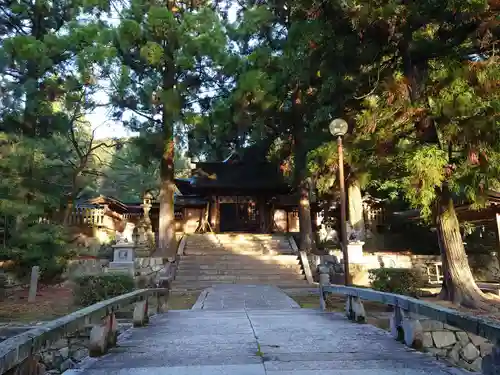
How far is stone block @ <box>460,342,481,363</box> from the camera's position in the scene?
8128 millimetres

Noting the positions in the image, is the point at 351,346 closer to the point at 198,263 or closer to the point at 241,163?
the point at 198,263

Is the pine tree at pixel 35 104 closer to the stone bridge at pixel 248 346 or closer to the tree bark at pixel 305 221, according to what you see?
the stone bridge at pixel 248 346

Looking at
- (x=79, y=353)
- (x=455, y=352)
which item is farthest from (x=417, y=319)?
(x=79, y=353)

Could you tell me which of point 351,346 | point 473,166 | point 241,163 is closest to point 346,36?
point 473,166

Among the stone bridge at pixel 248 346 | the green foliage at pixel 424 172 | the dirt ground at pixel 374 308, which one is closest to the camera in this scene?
the stone bridge at pixel 248 346

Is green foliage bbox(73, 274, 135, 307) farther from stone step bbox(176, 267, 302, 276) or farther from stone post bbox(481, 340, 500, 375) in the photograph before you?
stone post bbox(481, 340, 500, 375)

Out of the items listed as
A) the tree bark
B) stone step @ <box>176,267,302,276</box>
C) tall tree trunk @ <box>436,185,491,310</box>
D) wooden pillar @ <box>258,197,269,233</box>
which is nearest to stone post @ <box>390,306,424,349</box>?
tall tree trunk @ <box>436,185,491,310</box>

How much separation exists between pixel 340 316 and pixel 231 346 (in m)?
3.15

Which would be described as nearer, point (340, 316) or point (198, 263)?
point (340, 316)

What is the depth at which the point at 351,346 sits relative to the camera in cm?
429

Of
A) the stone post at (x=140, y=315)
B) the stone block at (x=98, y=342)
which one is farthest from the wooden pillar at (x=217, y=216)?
the stone block at (x=98, y=342)

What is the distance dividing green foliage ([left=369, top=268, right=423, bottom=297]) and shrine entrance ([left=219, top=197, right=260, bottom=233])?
1626cm

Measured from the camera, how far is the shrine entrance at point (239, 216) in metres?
27.2

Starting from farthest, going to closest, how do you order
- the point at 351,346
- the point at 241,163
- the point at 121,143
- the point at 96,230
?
the point at 241,163 → the point at 96,230 → the point at 121,143 → the point at 351,346
